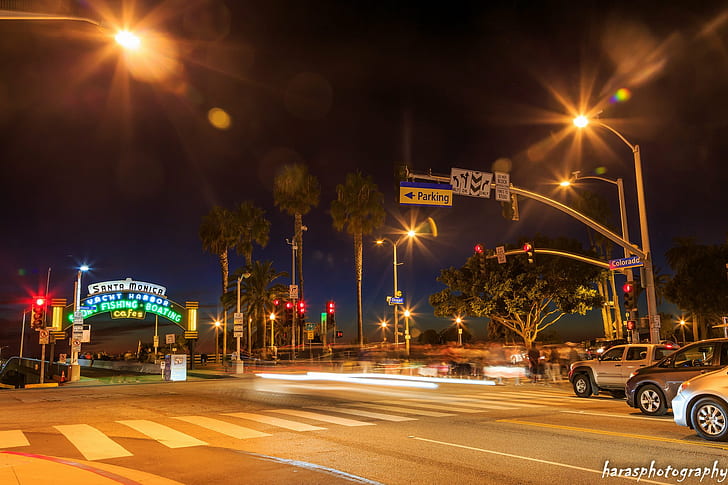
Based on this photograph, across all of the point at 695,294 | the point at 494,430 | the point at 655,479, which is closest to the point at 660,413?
the point at 494,430

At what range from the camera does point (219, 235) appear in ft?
194

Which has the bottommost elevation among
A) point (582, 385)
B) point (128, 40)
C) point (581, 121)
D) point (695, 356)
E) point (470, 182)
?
point (582, 385)

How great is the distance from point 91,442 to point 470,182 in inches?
549

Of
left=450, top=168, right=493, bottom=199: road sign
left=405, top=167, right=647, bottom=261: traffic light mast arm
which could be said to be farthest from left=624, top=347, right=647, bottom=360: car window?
left=450, top=168, right=493, bottom=199: road sign

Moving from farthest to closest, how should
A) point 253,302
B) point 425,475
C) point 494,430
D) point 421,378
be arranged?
point 253,302, point 421,378, point 494,430, point 425,475

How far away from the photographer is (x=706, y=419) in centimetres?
936

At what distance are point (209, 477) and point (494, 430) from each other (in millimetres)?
5934

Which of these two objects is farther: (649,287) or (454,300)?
(454,300)

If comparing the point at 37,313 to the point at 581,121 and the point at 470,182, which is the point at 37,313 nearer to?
the point at 470,182

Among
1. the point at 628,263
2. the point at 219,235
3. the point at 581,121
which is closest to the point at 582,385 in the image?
the point at 628,263

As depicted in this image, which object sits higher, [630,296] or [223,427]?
[630,296]

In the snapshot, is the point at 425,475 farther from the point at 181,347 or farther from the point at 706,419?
the point at 181,347

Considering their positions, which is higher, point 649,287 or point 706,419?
point 649,287

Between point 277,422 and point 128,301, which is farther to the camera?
point 128,301
